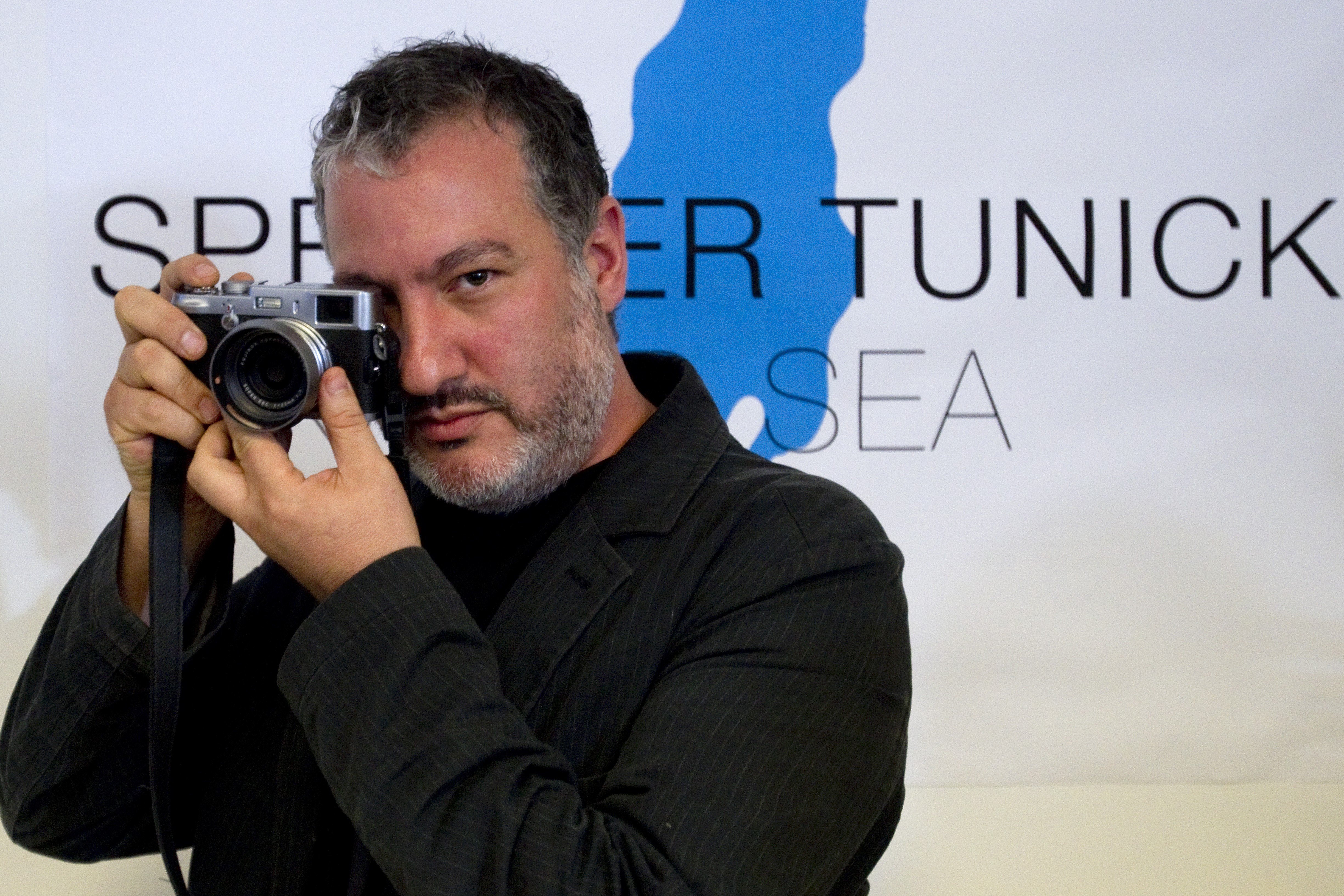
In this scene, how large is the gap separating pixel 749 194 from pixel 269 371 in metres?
0.81

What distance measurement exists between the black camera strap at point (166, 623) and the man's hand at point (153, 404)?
0.02 meters

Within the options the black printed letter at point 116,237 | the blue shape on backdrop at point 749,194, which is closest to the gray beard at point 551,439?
the blue shape on backdrop at point 749,194

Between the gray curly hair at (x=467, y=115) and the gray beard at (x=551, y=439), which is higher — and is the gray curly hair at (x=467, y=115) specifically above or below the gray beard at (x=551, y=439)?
above

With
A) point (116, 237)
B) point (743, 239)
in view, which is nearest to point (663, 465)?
point (743, 239)

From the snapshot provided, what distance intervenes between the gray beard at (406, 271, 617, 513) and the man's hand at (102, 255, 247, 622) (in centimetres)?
17

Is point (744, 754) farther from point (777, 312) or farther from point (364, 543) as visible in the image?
point (777, 312)

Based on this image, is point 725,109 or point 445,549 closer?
point 445,549

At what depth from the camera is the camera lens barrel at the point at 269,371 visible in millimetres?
846

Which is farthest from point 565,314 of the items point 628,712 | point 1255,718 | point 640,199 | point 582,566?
point 1255,718

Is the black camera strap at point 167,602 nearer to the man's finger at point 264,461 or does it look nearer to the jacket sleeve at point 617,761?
the man's finger at point 264,461

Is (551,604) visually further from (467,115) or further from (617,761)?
(467,115)

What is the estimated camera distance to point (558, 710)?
882 mm

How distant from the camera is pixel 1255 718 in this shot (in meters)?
1.51

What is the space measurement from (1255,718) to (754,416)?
0.74 meters
